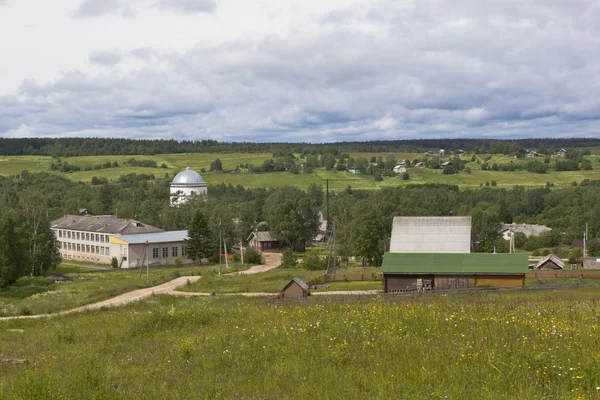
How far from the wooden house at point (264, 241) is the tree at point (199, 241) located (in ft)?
70.0

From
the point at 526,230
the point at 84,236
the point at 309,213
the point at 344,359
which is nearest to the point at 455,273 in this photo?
the point at 344,359

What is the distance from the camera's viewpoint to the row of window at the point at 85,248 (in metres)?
84.1

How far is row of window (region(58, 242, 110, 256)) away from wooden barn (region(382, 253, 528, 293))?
51242mm

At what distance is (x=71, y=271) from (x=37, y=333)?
54.9 meters

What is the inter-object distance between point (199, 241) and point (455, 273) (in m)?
43.6

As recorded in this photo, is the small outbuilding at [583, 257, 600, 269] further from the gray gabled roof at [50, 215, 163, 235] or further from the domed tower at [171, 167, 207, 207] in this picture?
the domed tower at [171, 167, 207, 207]

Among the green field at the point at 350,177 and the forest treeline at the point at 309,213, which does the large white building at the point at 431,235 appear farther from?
the green field at the point at 350,177

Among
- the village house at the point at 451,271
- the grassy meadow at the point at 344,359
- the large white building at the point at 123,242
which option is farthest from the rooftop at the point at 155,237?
the grassy meadow at the point at 344,359

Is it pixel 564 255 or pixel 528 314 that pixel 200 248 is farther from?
pixel 528 314

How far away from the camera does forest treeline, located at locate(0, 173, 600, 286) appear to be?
6744 centimetres

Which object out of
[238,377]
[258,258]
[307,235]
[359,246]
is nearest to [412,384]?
[238,377]

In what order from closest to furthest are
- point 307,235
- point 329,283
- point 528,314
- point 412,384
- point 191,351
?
point 412,384, point 191,351, point 528,314, point 329,283, point 307,235

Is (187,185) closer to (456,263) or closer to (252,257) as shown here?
(252,257)

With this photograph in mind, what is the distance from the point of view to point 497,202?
115 metres
